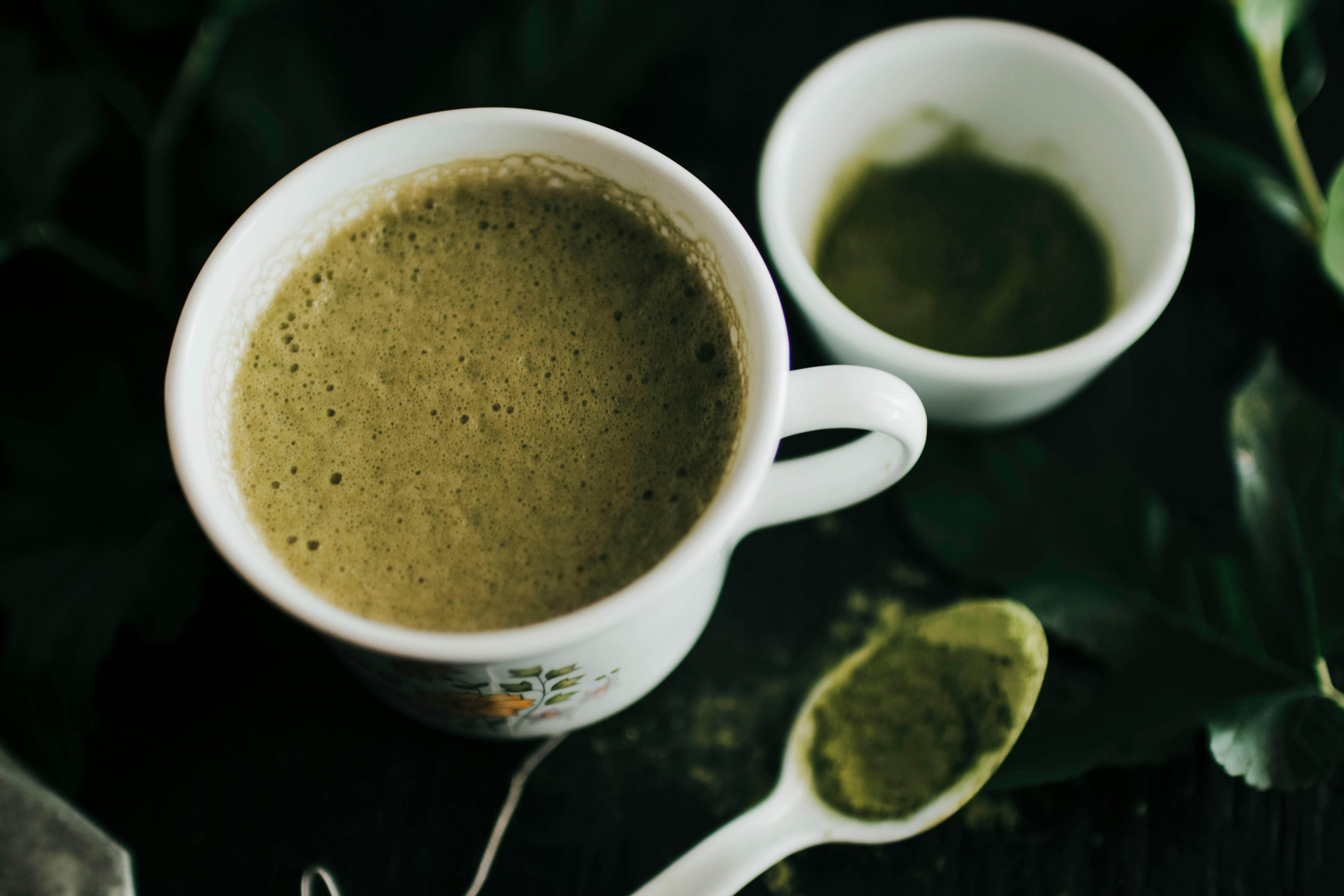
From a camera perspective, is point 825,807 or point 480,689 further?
point 825,807

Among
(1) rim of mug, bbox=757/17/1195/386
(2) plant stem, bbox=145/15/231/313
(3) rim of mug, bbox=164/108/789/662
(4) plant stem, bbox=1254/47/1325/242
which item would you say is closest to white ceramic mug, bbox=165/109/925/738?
(3) rim of mug, bbox=164/108/789/662

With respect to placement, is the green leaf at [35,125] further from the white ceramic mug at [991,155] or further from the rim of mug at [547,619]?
the white ceramic mug at [991,155]

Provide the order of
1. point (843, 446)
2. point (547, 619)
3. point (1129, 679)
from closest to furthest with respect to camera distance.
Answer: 1. point (547, 619)
2. point (843, 446)
3. point (1129, 679)

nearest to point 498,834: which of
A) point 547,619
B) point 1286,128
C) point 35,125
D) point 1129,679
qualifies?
point 547,619

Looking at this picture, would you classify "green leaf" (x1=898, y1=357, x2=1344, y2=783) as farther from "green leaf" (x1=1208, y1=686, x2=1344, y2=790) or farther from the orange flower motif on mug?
the orange flower motif on mug

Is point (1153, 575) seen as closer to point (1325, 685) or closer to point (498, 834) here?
point (1325, 685)

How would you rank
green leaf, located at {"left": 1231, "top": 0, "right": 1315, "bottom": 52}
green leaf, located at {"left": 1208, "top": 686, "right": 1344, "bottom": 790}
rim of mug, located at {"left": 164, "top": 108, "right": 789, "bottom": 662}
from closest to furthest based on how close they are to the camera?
rim of mug, located at {"left": 164, "top": 108, "right": 789, "bottom": 662}, green leaf, located at {"left": 1208, "top": 686, "right": 1344, "bottom": 790}, green leaf, located at {"left": 1231, "top": 0, "right": 1315, "bottom": 52}

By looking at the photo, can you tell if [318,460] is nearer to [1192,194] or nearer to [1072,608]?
[1072,608]

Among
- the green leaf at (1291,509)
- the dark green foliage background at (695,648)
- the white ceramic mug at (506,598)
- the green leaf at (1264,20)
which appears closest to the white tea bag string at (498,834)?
the dark green foliage background at (695,648)
